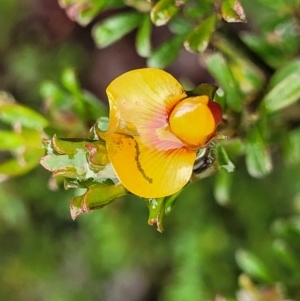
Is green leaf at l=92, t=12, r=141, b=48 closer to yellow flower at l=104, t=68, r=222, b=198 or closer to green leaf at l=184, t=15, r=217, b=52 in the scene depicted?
green leaf at l=184, t=15, r=217, b=52

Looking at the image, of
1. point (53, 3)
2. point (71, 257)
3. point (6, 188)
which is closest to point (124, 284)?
point (71, 257)

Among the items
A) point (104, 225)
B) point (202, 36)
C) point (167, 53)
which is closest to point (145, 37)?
point (167, 53)

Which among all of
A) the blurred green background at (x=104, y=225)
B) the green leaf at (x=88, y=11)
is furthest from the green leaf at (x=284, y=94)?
the blurred green background at (x=104, y=225)

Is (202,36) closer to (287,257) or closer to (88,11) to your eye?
(88,11)

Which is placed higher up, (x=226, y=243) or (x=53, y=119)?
(x=53, y=119)

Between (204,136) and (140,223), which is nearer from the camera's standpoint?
(204,136)

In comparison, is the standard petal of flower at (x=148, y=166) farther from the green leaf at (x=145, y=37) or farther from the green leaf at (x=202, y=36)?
the green leaf at (x=145, y=37)

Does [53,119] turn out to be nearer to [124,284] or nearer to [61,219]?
[61,219]

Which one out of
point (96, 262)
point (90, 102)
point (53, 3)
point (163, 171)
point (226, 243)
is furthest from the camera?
point (53, 3)
